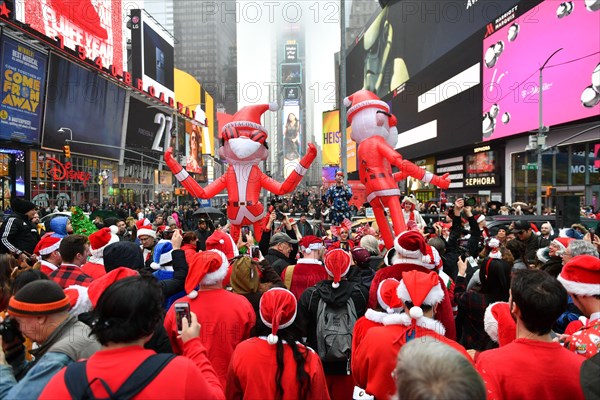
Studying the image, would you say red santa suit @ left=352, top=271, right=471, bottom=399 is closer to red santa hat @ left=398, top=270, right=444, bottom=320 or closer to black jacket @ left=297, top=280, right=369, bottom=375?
red santa hat @ left=398, top=270, right=444, bottom=320

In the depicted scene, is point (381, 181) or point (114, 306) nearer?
point (114, 306)

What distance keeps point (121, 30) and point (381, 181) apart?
35.5m

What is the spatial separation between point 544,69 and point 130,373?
2443cm

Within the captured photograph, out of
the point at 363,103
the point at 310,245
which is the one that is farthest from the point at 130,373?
the point at 363,103

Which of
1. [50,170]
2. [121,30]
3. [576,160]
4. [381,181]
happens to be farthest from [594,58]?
[121,30]

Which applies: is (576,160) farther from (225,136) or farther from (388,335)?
(388,335)

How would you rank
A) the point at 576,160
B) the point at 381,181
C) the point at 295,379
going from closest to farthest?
the point at 295,379, the point at 381,181, the point at 576,160

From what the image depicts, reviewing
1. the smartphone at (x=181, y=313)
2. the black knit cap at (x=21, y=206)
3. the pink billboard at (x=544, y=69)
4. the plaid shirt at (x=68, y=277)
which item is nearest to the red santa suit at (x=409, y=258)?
the smartphone at (x=181, y=313)

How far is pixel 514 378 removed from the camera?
6.69 ft

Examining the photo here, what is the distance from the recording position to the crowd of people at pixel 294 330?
163 centimetres

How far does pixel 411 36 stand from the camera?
40.4 meters

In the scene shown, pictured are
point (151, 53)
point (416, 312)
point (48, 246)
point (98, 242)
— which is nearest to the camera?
point (416, 312)

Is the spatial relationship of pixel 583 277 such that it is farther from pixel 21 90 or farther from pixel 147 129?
pixel 147 129

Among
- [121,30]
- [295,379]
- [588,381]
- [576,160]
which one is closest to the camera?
[588,381]
